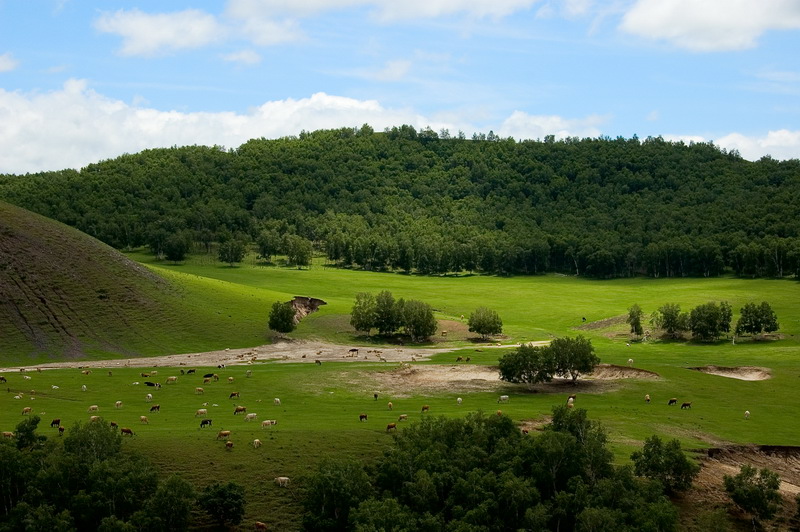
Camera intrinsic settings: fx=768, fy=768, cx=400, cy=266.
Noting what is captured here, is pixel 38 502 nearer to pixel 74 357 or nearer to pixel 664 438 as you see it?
pixel 664 438

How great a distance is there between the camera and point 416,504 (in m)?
58.5

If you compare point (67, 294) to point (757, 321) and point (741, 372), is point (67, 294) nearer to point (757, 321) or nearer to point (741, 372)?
point (741, 372)

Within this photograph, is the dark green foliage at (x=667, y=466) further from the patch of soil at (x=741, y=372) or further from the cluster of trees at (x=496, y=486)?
the patch of soil at (x=741, y=372)

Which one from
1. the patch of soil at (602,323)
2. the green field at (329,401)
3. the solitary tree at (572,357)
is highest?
the solitary tree at (572,357)

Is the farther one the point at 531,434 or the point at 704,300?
the point at 704,300

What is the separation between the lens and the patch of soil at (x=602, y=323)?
14838cm

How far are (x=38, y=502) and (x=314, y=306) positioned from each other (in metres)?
104

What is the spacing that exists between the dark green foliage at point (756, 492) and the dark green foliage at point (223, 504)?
37.1 metres

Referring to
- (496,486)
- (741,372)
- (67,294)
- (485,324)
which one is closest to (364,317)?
(485,324)

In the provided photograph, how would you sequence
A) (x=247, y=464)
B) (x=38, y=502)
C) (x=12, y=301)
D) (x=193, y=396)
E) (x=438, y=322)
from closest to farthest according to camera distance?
(x=38, y=502), (x=247, y=464), (x=193, y=396), (x=12, y=301), (x=438, y=322)

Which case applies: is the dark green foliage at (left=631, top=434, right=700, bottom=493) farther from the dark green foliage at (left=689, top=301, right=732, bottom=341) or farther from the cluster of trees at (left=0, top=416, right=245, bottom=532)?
the dark green foliage at (left=689, top=301, right=732, bottom=341)

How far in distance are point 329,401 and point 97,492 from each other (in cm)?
3395

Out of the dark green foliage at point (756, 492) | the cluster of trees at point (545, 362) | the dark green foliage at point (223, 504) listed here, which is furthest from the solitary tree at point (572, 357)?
the dark green foliage at point (223, 504)

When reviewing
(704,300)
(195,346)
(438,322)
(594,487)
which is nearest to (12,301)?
(195,346)
